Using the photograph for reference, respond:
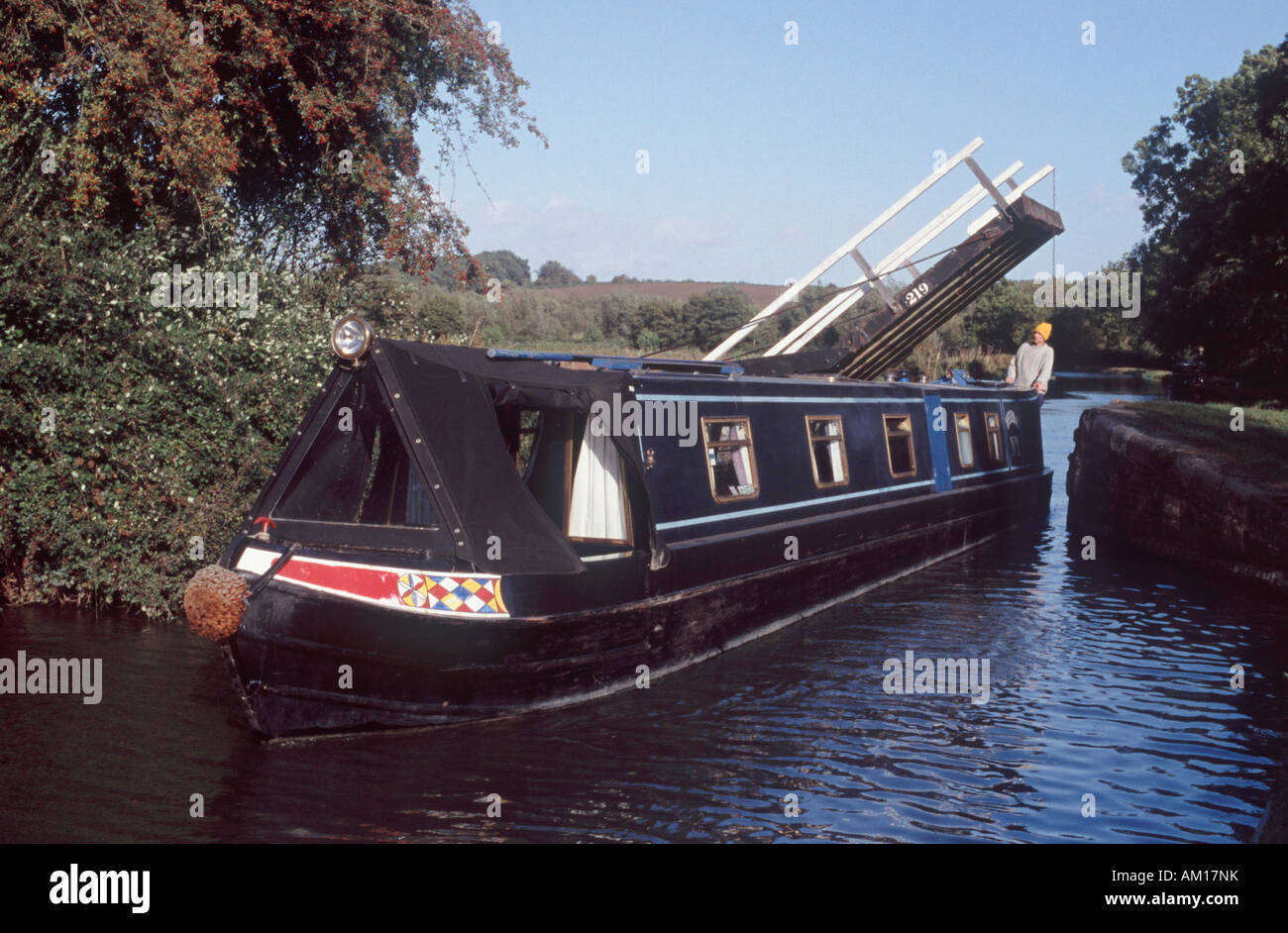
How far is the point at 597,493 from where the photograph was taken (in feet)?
28.3

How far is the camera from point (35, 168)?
1045 cm

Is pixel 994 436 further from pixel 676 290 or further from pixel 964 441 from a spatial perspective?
pixel 676 290

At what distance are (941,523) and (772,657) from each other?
5.44m

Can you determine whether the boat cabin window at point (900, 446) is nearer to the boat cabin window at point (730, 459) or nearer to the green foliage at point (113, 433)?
the boat cabin window at point (730, 459)

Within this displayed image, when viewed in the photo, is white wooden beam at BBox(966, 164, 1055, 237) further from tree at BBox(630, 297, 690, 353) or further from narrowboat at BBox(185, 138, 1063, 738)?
tree at BBox(630, 297, 690, 353)

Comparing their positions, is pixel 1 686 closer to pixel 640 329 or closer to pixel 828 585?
pixel 828 585

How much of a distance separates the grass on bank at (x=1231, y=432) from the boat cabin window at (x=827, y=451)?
4695 mm

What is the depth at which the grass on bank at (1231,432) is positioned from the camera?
42.1ft

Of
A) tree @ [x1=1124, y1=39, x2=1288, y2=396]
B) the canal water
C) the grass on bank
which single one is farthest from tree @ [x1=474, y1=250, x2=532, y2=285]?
the canal water

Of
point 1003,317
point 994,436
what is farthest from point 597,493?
point 1003,317

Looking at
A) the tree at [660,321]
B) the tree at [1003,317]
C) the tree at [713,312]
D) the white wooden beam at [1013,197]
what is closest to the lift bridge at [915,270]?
the white wooden beam at [1013,197]
